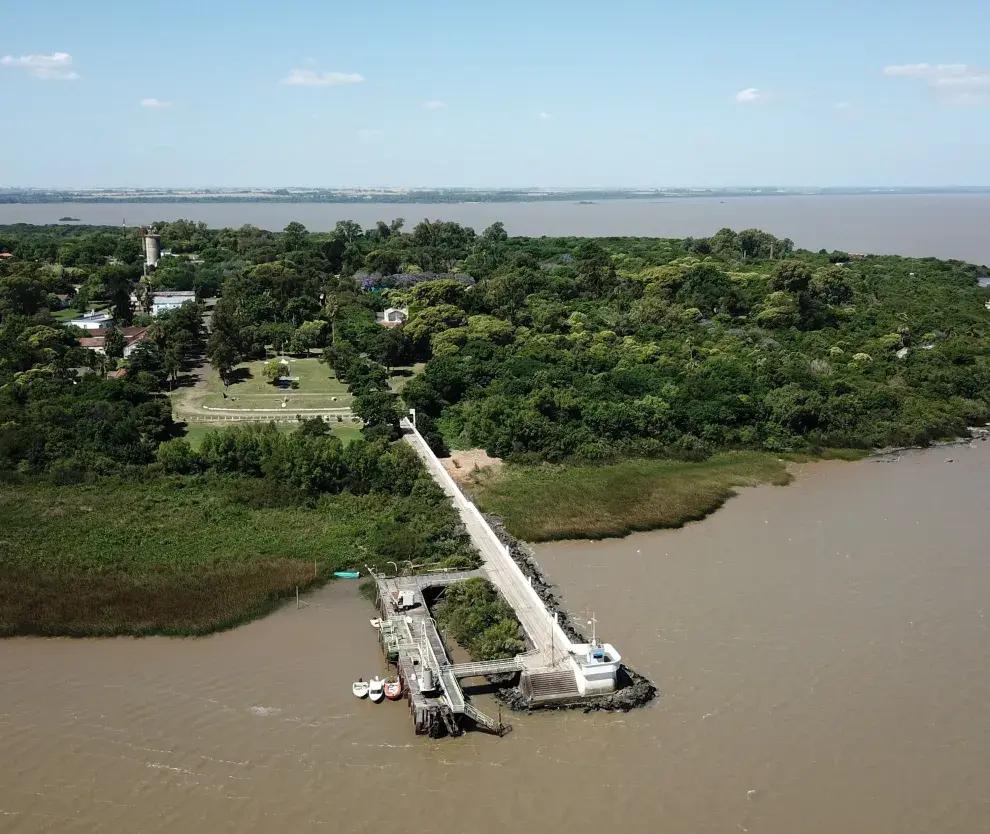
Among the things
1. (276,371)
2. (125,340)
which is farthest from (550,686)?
(125,340)

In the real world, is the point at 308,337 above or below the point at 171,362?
above

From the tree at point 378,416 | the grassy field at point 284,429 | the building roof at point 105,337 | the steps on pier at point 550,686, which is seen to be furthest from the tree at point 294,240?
the steps on pier at point 550,686

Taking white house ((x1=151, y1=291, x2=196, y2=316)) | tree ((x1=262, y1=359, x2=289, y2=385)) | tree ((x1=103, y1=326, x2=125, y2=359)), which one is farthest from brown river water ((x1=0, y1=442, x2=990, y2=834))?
white house ((x1=151, y1=291, x2=196, y2=316))

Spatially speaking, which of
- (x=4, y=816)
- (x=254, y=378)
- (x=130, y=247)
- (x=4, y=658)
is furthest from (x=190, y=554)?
(x=130, y=247)

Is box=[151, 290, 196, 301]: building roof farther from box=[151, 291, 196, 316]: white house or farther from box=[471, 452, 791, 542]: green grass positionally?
box=[471, 452, 791, 542]: green grass

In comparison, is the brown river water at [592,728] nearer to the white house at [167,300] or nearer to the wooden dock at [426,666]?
the wooden dock at [426,666]

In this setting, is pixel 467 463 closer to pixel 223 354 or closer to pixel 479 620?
pixel 479 620
